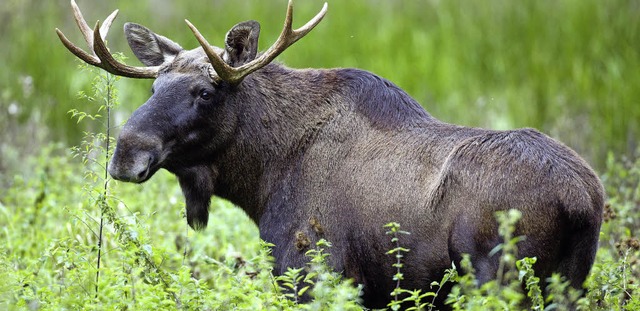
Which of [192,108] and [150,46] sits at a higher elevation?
[150,46]

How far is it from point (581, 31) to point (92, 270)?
790cm

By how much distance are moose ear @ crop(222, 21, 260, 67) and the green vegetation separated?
715mm

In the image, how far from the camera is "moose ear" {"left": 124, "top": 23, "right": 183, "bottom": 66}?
20.2ft

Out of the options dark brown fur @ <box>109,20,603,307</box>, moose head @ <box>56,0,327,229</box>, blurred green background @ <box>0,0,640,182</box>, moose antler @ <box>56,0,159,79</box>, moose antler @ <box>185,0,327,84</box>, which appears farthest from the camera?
blurred green background @ <box>0,0,640,182</box>

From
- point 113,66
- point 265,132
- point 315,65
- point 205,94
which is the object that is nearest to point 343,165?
point 265,132

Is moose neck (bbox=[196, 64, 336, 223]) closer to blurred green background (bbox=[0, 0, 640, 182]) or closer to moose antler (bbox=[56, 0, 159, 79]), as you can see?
moose antler (bbox=[56, 0, 159, 79])

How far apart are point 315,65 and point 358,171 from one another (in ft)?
20.9

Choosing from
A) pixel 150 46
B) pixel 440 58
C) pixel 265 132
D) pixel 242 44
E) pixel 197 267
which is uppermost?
pixel 440 58

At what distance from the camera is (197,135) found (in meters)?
5.77

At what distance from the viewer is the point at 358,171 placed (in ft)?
18.0

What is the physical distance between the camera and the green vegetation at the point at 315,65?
243 inches

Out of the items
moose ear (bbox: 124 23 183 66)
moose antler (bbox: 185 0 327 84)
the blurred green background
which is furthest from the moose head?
the blurred green background

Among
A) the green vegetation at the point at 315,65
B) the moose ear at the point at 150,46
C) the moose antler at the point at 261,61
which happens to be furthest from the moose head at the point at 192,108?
the green vegetation at the point at 315,65

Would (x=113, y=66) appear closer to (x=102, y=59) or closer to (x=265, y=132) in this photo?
(x=102, y=59)
